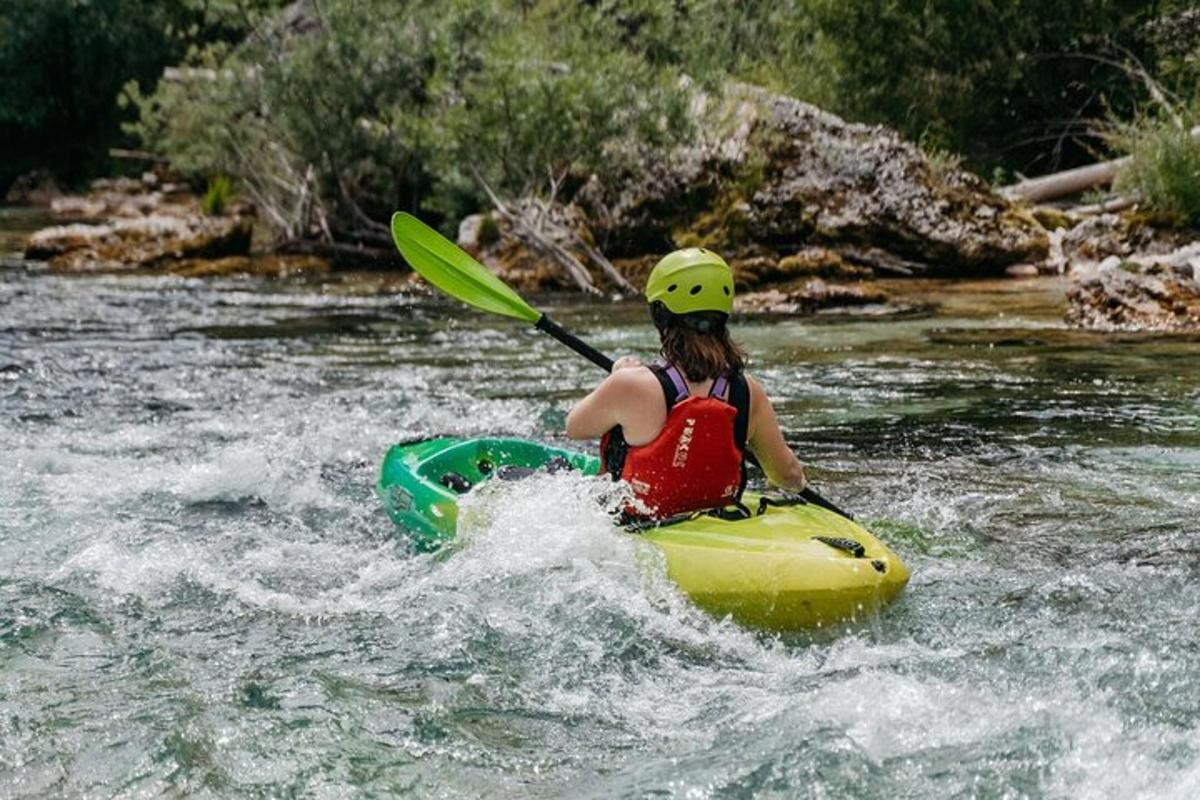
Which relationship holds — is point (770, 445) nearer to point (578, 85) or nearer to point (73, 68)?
point (578, 85)

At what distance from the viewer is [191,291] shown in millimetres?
13477

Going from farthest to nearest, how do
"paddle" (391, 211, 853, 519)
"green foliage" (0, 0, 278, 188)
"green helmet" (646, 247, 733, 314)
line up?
"green foliage" (0, 0, 278, 188) → "paddle" (391, 211, 853, 519) → "green helmet" (646, 247, 733, 314)

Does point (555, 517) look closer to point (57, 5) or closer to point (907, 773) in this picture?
point (907, 773)

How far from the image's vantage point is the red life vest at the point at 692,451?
407 cm

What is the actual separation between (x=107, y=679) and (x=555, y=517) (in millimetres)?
1460

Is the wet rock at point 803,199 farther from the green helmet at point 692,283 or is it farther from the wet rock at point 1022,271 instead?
the green helmet at point 692,283

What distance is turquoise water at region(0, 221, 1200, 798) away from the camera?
311 centimetres

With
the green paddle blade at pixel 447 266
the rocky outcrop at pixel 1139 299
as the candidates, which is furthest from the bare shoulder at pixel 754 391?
the rocky outcrop at pixel 1139 299

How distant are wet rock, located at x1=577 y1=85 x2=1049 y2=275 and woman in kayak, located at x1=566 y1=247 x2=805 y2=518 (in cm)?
952

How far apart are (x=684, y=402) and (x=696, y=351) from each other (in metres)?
0.16

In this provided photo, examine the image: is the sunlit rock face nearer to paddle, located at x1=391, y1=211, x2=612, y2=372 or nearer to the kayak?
paddle, located at x1=391, y1=211, x2=612, y2=372

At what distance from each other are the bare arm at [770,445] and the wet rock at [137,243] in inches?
494

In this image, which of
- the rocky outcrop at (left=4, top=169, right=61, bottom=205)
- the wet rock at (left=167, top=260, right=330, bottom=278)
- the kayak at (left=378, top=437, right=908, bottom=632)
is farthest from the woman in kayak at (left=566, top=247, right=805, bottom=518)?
the rocky outcrop at (left=4, top=169, right=61, bottom=205)

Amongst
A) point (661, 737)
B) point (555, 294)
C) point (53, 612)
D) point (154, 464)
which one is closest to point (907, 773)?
point (661, 737)
